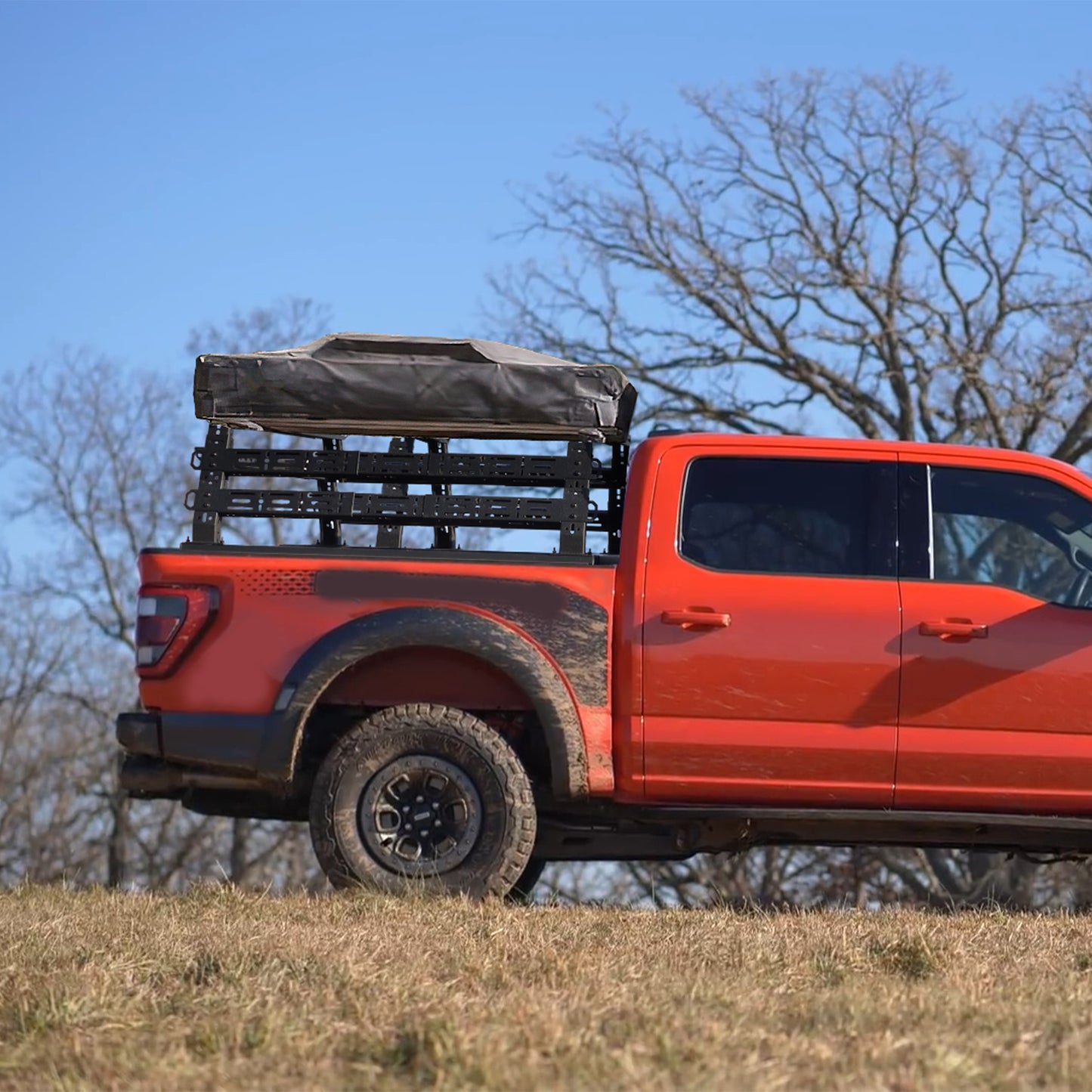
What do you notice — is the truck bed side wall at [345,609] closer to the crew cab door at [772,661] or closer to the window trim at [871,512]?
the crew cab door at [772,661]

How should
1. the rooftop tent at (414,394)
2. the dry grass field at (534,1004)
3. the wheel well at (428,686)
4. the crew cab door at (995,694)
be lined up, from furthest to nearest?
the rooftop tent at (414,394), the wheel well at (428,686), the crew cab door at (995,694), the dry grass field at (534,1004)

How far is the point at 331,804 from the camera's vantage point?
6.77m

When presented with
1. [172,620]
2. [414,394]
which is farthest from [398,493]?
[172,620]

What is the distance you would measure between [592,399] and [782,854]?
66.7 ft

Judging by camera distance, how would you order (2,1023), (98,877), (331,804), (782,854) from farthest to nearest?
(98,877) → (782,854) → (331,804) → (2,1023)

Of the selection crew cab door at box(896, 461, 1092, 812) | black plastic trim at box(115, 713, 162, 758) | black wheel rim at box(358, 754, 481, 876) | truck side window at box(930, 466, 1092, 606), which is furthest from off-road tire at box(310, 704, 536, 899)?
truck side window at box(930, 466, 1092, 606)

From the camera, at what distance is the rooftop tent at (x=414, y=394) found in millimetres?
7125

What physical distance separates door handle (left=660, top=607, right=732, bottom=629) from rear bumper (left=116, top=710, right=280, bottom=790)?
1.60 m

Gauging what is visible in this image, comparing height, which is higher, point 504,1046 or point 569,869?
point 504,1046

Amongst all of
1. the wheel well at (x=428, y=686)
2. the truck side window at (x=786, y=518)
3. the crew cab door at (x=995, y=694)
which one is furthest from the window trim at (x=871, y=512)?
the wheel well at (x=428, y=686)

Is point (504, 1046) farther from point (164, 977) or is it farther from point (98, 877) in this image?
point (98, 877)

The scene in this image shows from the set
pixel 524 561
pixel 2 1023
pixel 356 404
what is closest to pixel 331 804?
pixel 524 561

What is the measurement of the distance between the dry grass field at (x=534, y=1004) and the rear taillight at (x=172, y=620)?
120 cm

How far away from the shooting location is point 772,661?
21.7 ft
